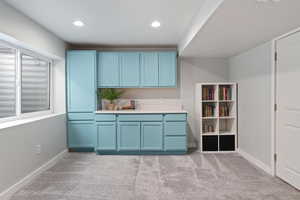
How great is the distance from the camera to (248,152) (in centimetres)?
380

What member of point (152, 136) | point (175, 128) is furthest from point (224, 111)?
point (152, 136)

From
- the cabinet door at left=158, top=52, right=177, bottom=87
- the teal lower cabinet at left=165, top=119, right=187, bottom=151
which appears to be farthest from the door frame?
the cabinet door at left=158, top=52, right=177, bottom=87

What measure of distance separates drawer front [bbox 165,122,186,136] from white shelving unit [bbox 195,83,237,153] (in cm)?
43

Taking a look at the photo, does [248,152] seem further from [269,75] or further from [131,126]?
[131,126]

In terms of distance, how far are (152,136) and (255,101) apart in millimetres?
1982

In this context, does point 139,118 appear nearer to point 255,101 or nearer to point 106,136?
point 106,136

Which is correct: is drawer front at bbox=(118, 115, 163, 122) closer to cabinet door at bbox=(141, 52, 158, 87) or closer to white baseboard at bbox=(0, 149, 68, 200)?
cabinet door at bbox=(141, 52, 158, 87)

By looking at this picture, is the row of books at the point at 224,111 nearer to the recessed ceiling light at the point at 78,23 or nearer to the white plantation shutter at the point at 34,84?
the recessed ceiling light at the point at 78,23

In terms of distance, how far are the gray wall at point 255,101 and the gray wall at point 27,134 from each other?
11.6 ft

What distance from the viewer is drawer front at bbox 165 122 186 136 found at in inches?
160

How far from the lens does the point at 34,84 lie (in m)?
3.59

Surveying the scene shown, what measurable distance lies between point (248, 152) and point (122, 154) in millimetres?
2397

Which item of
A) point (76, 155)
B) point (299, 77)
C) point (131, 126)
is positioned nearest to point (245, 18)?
point (299, 77)

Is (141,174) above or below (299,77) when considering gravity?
below
